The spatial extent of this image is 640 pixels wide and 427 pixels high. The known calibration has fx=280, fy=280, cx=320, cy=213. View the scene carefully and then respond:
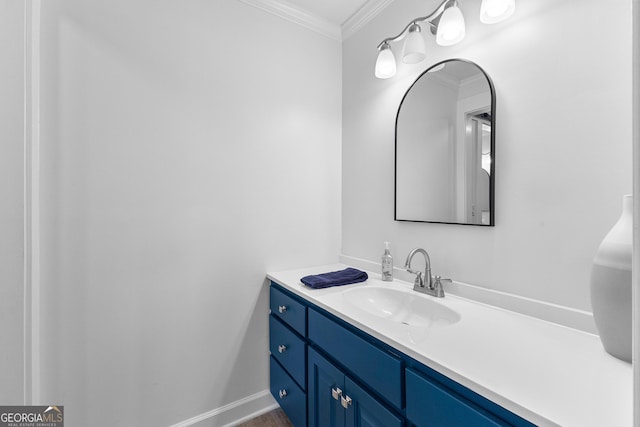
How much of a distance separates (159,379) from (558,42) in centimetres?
227

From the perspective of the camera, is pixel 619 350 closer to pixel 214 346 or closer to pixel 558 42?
pixel 558 42

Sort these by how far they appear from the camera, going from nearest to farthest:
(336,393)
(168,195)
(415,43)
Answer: (336,393) < (415,43) < (168,195)

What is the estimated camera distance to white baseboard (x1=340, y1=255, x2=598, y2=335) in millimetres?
940

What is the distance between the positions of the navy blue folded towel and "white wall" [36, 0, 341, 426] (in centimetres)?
→ 38

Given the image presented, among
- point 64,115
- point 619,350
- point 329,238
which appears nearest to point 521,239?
point 619,350

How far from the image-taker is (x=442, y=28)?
122 centimetres

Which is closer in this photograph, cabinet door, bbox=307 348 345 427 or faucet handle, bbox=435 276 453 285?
cabinet door, bbox=307 348 345 427

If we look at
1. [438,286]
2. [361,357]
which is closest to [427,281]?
[438,286]

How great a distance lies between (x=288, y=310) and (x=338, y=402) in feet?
1.70

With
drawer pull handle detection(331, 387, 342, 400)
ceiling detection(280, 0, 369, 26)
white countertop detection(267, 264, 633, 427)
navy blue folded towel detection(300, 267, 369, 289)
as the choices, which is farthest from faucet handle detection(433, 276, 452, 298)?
ceiling detection(280, 0, 369, 26)

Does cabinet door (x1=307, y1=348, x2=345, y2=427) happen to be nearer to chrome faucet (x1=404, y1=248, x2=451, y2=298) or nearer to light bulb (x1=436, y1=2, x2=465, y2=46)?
chrome faucet (x1=404, y1=248, x2=451, y2=298)

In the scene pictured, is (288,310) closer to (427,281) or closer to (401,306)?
(401,306)

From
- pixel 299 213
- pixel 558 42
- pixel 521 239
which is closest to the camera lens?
pixel 558 42

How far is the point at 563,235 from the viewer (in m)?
1.00
